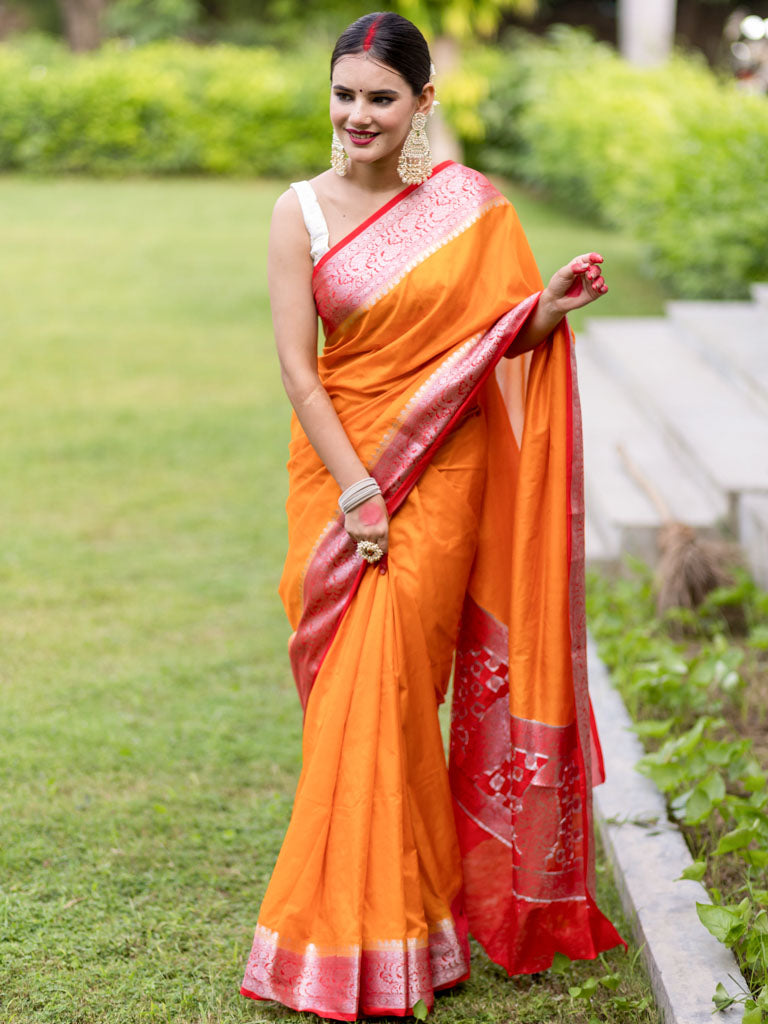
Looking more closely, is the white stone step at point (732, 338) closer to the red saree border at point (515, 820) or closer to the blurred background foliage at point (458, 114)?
the blurred background foliage at point (458, 114)

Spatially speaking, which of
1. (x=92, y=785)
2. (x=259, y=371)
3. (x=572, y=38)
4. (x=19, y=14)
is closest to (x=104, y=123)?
(x=572, y=38)

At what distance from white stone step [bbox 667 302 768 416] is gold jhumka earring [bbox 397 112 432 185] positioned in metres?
3.56

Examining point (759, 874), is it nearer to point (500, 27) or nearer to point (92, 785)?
point (92, 785)

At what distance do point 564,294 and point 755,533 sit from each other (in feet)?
8.42

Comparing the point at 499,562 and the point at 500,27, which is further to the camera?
the point at 500,27

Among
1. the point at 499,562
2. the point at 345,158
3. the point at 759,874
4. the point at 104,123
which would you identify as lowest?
the point at 759,874

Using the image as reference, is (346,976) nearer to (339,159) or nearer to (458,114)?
(339,159)

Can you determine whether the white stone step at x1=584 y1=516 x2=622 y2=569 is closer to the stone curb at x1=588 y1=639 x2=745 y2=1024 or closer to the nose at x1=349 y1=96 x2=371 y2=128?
the stone curb at x1=588 y1=639 x2=745 y2=1024

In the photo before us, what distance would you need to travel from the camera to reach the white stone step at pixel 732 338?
5.89 meters

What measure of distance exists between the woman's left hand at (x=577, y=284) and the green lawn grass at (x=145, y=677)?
1370 mm

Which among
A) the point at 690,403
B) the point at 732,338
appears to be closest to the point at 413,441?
the point at 690,403

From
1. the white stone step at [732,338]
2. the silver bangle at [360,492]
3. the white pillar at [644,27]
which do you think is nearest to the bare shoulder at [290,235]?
the silver bangle at [360,492]

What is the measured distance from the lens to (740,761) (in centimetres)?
321

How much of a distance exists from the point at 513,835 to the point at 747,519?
8.27 ft
